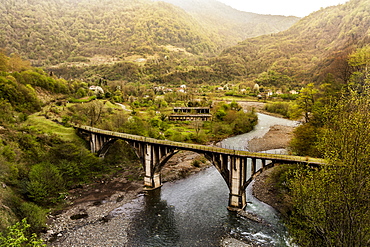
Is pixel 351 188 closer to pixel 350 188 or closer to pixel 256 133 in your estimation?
pixel 350 188

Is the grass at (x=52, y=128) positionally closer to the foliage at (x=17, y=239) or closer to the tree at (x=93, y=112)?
the tree at (x=93, y=112)

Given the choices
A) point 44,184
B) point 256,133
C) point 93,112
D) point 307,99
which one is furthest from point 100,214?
point 256,133

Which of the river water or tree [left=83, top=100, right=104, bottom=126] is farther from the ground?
tree [left=83, top=100, right=104, bottom=126]

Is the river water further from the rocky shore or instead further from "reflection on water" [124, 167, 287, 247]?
the rocky shore

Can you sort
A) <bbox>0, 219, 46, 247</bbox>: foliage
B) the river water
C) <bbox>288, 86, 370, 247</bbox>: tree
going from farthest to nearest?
the river water < <bbox>0, 219, 46, 247</bbox>: foliage < <bbox>288, 86, 370, 247</bbox>: tree

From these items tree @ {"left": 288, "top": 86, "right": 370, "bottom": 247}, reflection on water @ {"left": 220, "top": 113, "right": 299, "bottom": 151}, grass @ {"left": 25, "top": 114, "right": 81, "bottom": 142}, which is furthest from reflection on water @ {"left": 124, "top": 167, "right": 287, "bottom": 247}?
grass @ {"left": 25, "top": 114, "right": 81, "bottom": 142}

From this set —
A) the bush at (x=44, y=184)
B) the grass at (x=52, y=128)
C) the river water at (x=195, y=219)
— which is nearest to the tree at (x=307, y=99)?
the river water at (x=195, y=219)

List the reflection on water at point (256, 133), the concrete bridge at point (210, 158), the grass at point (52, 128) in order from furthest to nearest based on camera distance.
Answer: the reflection on water at point (256, 133) < the grass at point (52, 128) < the concrete bridge at point (210, 158)
